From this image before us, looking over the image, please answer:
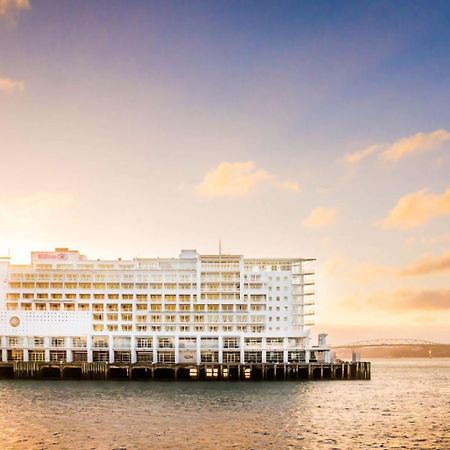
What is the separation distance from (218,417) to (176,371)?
49.9m

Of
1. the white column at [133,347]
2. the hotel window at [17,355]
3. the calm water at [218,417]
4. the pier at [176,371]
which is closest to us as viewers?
the calm water at [218,417]

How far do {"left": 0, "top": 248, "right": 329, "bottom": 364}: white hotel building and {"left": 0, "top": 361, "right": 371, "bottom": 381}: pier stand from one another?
5361 mm

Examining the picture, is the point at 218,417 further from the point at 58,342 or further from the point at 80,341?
the point at 58,342

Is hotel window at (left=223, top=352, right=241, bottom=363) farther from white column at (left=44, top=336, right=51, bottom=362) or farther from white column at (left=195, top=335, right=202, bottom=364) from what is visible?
white column at (left=44, top=336, right=51, bottom=362)

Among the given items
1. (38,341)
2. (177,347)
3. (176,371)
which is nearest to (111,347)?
(177,347)

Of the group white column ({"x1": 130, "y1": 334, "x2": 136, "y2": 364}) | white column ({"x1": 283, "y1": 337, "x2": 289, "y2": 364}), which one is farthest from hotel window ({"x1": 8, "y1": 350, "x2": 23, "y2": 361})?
white column ({"x1": 283, "y1": 337, "x2": 289, "y2": 364})

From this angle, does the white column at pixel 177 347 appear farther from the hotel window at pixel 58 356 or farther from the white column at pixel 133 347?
the hotel window at pixel 58 356

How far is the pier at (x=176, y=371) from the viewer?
11638 centimetres

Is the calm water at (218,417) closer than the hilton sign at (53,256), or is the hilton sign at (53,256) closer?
the calm water at (218,417)

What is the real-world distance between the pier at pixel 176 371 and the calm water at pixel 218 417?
12.0 meters

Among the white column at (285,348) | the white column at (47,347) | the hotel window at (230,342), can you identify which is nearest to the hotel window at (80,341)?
the white column at (47,347)

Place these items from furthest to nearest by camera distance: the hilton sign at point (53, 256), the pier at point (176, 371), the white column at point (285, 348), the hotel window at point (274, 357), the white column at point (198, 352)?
the hilton sign at point (53, 256) < the hotel window at point (274, 357) < the white column at point (198, 352) < the white column at point (285, 348) < the pier at point (176, 371)

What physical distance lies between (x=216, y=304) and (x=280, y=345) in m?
16.2

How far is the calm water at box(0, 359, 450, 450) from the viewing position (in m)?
55.5
